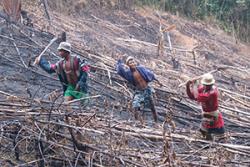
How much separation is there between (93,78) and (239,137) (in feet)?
10.8

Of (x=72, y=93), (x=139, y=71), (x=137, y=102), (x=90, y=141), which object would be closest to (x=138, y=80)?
(x=139, y=71)

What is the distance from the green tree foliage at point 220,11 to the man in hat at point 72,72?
13616 millimetres

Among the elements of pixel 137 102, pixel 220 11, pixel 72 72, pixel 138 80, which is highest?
pixel 72 72

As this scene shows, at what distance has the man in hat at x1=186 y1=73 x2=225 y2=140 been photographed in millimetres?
7676

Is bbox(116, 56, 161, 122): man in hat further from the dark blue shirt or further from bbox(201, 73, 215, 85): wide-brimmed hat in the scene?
bbox(201, 73, 215, 85): wide-brimmed hat

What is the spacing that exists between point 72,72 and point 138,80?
1313 millimetres

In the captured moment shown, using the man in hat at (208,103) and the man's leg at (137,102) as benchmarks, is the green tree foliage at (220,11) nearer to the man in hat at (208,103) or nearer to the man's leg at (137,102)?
the man's leg at (137,102)

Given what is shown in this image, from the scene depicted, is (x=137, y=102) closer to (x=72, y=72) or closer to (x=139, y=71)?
(x=139, y=71)

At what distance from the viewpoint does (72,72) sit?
812 cm

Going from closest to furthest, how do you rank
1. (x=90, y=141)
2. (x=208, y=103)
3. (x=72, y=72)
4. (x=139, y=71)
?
(x=90, y=141) < (x=208, y=103) < (x=72, y=72) < (x=139, y=71)

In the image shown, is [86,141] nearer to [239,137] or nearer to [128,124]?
[128,124]

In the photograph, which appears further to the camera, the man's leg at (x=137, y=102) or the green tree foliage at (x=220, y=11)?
the green tree foliage at (x=220, y=11)

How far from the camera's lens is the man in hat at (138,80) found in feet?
29.5

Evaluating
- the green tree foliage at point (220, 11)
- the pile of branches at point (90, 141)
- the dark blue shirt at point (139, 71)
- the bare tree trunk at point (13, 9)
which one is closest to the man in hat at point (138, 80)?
the dark blue shirt at point (139, 71)
